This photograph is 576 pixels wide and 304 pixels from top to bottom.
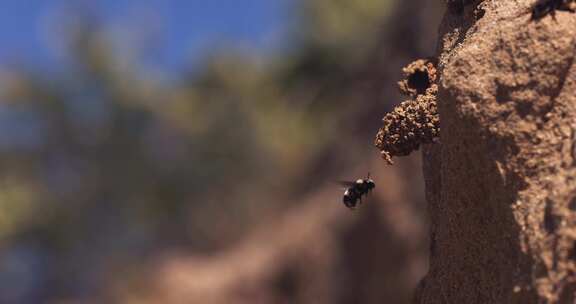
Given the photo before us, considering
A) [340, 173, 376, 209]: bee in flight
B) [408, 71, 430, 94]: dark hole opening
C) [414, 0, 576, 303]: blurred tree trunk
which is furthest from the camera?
[340, 173, 376, 209]: bee in flight

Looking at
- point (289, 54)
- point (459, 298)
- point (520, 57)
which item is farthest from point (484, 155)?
point (289, 54)

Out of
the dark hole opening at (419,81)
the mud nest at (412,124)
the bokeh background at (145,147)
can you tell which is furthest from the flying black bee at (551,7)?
the bokeh background at (145,147)

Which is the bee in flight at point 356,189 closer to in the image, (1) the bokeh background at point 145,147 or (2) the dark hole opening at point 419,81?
(2) the dark hole opening at point 419,81

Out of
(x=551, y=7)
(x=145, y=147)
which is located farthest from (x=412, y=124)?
(x=145, y=147)

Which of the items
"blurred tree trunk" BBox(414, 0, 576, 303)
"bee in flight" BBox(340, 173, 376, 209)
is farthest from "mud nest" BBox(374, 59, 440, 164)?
"bee in flight" BBox(340, 173, 376, 209)

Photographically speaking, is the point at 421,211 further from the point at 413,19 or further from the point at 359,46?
the point at 359,46

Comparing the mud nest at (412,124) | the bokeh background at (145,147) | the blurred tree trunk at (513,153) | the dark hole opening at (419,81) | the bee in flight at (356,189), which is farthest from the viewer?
the bokeh background at (145,147)

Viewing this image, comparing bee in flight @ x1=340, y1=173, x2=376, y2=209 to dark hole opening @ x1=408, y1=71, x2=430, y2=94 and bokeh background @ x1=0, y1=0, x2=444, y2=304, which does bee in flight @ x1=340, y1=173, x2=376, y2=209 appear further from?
bokeh background @ x1=0, y1=0, x2=444, y2=304
